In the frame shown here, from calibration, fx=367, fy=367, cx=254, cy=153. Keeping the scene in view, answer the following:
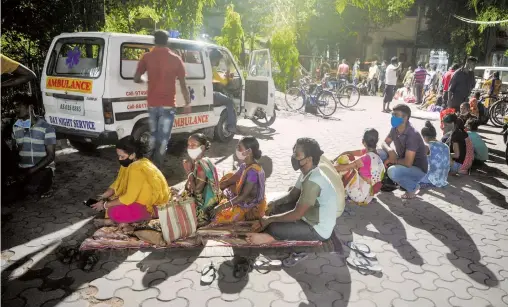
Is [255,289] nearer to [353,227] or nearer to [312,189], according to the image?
[312,189]

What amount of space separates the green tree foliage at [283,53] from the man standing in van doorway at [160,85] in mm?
9604

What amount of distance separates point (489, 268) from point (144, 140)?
497cm

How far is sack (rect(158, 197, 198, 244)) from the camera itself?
3439 millimetres

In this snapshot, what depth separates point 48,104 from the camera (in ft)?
18.9

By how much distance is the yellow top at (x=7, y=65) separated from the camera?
3.95 metres

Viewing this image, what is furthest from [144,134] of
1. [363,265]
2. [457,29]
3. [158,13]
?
[457,29]

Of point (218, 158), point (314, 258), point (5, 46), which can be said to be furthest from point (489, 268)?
point (5, 46)

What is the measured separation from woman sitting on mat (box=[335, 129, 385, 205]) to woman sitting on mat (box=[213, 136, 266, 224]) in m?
1.19

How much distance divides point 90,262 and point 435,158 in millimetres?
4893

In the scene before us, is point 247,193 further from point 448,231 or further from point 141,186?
point 448,231

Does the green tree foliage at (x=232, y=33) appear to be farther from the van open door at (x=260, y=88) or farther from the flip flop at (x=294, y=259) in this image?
the flip flop at (x=294, y=259)

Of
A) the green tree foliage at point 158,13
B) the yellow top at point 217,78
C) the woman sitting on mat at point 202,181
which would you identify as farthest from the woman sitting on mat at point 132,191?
the green tree foliage at point 158,13

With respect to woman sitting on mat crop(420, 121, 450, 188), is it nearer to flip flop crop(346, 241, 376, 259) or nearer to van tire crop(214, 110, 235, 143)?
flip flop crop(346, 241, 376, 259)

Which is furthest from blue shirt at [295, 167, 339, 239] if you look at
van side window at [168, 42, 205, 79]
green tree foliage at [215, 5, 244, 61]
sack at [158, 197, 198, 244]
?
green tree foliage at [215, 5, 244, 61]
